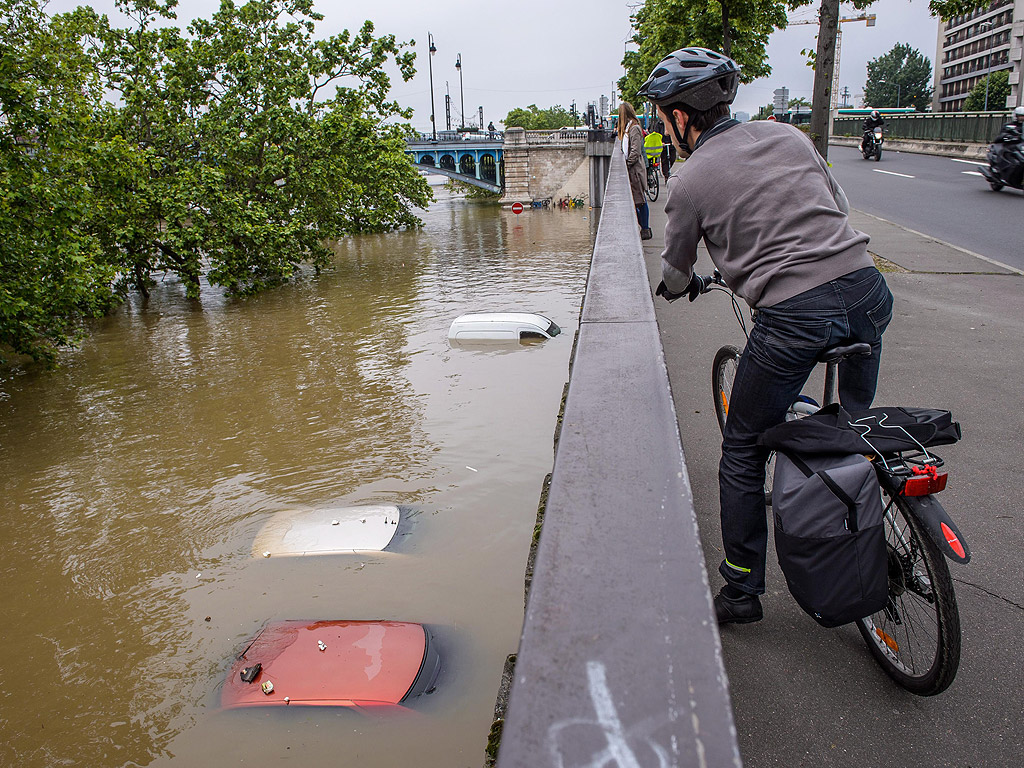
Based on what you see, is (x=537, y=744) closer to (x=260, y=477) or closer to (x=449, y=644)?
(x=449, y=644)

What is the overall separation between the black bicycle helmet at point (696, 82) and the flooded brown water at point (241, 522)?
127 inches

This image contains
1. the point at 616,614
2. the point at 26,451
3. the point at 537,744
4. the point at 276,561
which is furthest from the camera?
the point at 26,451

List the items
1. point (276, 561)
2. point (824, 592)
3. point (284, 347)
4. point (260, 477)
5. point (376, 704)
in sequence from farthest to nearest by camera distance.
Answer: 1. point (284, 347)
2. point (260, 477)
3. point (276, 561)
4. point (376, 704)
5. point (824, 592)

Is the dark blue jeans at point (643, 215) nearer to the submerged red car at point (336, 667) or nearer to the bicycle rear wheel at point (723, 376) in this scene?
the bicycle rear wheel at point (723, 376)

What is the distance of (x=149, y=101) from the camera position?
56.9ft

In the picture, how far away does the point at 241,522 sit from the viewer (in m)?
6.92

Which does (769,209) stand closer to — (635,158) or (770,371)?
(770,371)

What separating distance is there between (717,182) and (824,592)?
1275mm

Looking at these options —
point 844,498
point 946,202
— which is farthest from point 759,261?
point 946,202

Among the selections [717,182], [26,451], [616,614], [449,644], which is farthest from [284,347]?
[616,614]

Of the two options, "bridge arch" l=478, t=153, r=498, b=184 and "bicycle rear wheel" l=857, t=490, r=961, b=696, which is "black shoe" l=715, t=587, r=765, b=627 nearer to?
"bicycle rear wheel" l=857, t=490, r=961, b=696

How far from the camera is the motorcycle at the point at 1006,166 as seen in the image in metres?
16.3

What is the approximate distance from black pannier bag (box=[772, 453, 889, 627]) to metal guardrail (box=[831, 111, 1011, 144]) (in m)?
27.5

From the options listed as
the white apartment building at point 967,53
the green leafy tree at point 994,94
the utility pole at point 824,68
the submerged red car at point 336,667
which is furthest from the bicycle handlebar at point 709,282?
the white apartment building at point 967,53
